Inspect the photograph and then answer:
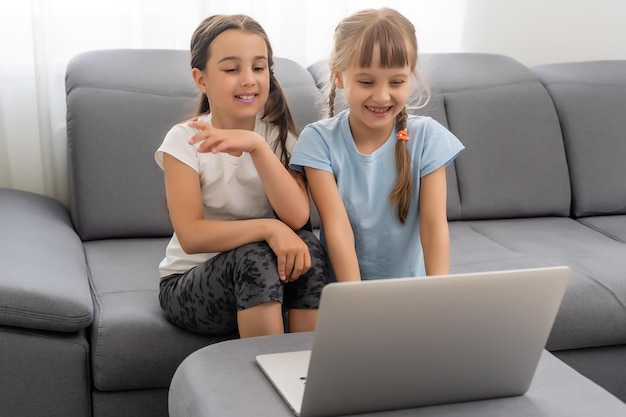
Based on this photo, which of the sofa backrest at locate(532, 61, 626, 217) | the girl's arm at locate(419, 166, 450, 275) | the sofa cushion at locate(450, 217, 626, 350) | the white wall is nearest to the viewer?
the girl's arm at locate(419, 166, 450, 275)

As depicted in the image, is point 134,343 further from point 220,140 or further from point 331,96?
point 331,96

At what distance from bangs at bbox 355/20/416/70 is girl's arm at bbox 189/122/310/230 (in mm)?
266

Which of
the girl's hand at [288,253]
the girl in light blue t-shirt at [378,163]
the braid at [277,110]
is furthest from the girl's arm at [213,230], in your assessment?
the braid at [277,110]

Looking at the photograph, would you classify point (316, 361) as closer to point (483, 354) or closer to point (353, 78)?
point (483, 354)

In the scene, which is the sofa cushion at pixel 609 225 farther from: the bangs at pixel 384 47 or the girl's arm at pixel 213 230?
the girl's arm at pixel 213 230

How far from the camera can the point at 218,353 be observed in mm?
Answer: 1608

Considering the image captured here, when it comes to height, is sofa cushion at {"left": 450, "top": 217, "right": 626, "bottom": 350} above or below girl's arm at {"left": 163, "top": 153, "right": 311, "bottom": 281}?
below

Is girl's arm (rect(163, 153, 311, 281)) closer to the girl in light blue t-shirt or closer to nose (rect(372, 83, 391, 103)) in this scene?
the girl in light blue t-shirt

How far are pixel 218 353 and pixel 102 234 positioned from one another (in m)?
0.93

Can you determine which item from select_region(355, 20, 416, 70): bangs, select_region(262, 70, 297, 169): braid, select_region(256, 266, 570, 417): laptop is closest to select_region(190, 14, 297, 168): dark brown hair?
select_region(262, 70, 297, 169): braid

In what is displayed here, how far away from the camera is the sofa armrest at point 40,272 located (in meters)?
1.85

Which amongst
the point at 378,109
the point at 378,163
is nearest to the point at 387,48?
the point at 378,109

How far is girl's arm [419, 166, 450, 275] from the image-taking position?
195 centimetres

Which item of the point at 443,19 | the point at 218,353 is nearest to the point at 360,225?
the point at 218,353
